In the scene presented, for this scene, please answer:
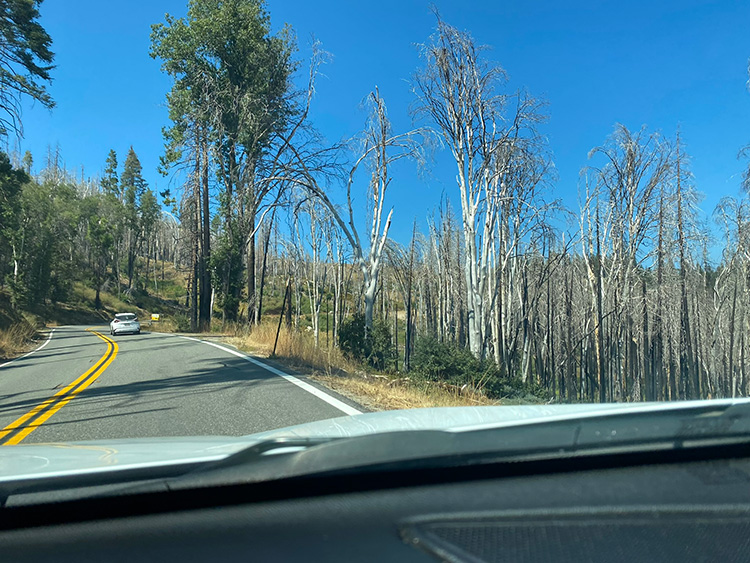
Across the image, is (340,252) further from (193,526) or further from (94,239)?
(94,239)

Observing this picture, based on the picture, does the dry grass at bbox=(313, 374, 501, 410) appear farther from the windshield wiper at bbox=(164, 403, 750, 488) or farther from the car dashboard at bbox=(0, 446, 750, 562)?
the car dashboard at bbox=(0, 446, 750, 562)

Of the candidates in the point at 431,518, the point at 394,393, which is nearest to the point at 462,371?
the point at 394,393

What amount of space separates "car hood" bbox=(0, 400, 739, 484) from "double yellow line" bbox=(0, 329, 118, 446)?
12.3 feet

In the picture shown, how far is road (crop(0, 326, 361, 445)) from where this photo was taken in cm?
612

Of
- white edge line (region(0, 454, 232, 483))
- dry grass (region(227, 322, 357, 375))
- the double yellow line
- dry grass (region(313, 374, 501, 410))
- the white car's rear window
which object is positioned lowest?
the double yellow line

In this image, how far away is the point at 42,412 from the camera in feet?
24.3

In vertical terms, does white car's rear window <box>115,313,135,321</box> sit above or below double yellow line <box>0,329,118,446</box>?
above

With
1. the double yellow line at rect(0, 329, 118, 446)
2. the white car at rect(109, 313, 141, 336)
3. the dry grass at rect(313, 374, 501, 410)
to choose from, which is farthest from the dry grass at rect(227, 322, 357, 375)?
the white car at rect(109, 313, 141, 336)

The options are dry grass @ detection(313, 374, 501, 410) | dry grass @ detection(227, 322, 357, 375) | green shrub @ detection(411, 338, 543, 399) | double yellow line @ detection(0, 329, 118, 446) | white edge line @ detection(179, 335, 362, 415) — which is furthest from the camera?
dry grass @ detection(227, 322, 357, 375)

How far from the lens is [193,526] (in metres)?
1.65

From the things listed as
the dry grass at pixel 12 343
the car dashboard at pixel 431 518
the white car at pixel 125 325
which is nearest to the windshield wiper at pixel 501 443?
the car dashboard at pixel 431 518

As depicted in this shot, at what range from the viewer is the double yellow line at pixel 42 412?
5.96 metres

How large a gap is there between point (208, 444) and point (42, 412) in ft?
20.7

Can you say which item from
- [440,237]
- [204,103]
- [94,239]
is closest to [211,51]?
[204,103]
